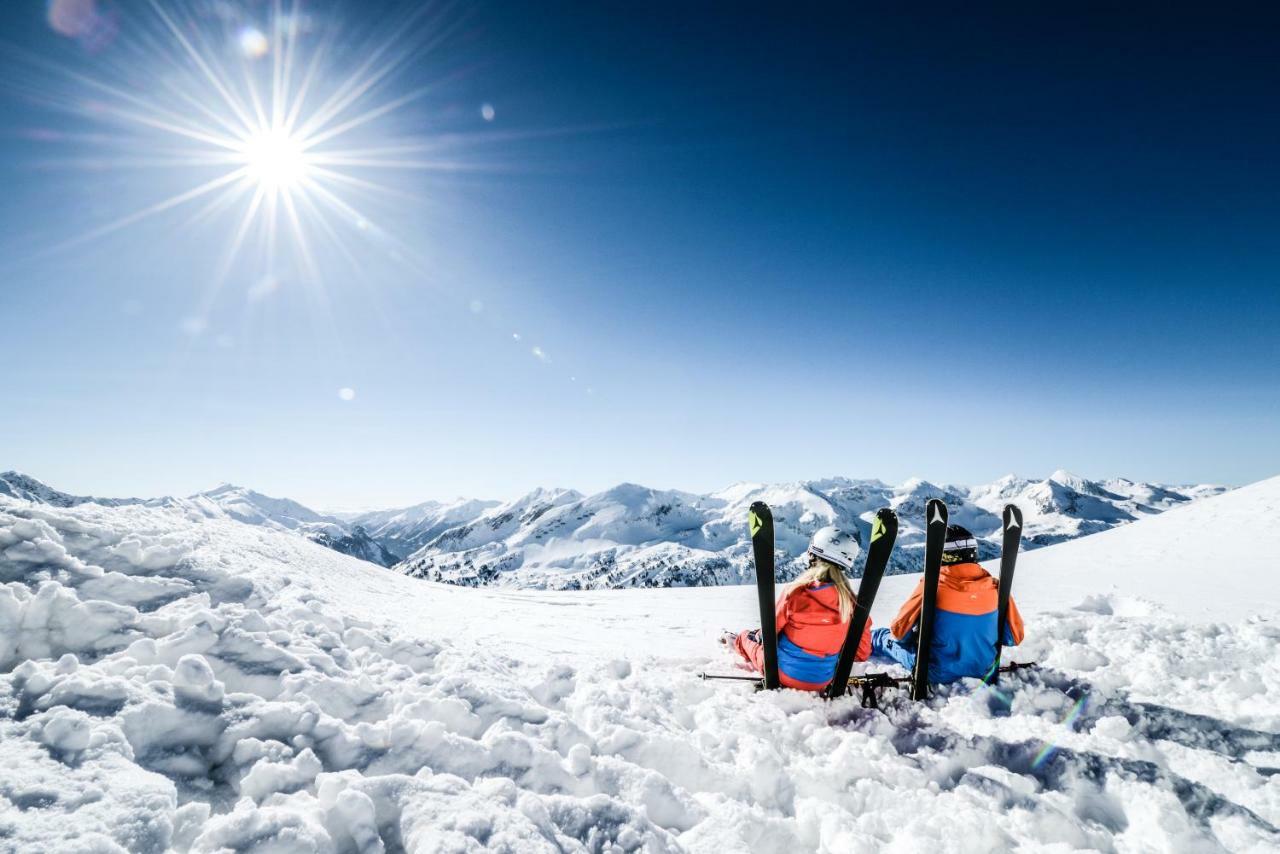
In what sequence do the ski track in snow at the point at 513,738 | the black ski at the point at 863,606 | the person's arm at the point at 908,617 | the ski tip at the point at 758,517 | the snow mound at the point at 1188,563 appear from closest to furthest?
the ski track in snow at the point at 513,738
the black ski at the point at 863,606
the person's arm at the point at 908,617
the ski tip at the point at 758,517
the snow mound at the point at 1188,563

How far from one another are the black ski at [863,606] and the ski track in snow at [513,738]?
0.25 metres

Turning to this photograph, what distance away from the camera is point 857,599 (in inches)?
232

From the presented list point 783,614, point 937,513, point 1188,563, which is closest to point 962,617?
point 937,513

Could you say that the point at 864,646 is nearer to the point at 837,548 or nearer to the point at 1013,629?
the point at 837,548

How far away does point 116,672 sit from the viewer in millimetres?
4066

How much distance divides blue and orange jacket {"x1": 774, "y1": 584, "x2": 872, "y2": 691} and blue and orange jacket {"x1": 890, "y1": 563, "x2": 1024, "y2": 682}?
835 millimetres

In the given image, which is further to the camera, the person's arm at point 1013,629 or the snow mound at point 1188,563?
the snow mound at point 1188,563

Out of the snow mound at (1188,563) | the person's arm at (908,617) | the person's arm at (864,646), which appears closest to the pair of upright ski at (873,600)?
the person's arm at (908,617)

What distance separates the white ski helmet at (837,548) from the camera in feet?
19.8

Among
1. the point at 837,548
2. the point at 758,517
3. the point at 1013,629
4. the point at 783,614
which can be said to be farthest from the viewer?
the point at 758,517

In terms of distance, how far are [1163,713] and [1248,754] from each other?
667mm

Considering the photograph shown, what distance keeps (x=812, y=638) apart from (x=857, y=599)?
0.69 m

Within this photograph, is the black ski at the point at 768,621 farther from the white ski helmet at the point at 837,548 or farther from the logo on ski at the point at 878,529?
the logo on ski at the point at 878,529

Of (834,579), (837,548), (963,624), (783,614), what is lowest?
(963,624)
